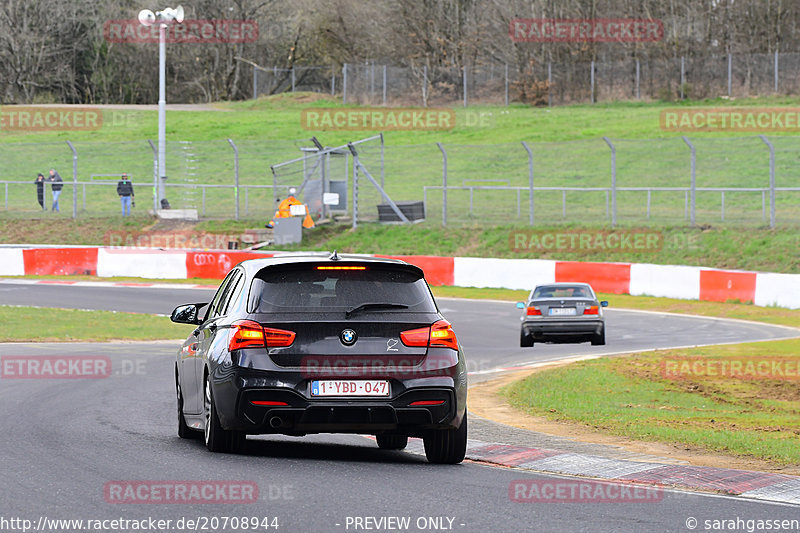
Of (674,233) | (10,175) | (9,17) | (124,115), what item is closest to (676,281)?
(674,233)

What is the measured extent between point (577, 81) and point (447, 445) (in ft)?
192

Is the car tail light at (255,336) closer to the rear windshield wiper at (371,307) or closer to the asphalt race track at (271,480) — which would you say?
the rear windshield wiper at (371,307)

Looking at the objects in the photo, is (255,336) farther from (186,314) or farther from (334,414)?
(186,314)

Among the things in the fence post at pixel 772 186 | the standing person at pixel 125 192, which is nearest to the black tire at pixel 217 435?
the fence post at pixel 772 186

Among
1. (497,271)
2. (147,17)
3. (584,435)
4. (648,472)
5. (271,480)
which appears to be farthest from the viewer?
(147,17)

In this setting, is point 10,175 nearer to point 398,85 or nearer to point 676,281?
point 398,85

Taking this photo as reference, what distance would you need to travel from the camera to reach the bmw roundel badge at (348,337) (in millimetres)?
8719

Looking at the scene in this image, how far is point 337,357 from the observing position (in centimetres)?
870

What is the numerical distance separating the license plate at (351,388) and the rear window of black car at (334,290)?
0.53 m

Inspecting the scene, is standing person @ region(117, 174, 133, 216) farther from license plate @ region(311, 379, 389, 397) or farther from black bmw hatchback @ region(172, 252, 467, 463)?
license plate @ region(311, 379, 389, 397)

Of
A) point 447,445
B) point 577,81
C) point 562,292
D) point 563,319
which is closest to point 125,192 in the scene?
point 562,292

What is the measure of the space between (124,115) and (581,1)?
26.0m

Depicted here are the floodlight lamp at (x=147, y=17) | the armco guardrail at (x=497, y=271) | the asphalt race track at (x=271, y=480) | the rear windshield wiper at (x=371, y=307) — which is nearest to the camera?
the asphalt race track at (x=271, y=480)

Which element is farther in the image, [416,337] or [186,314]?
[186,314]
